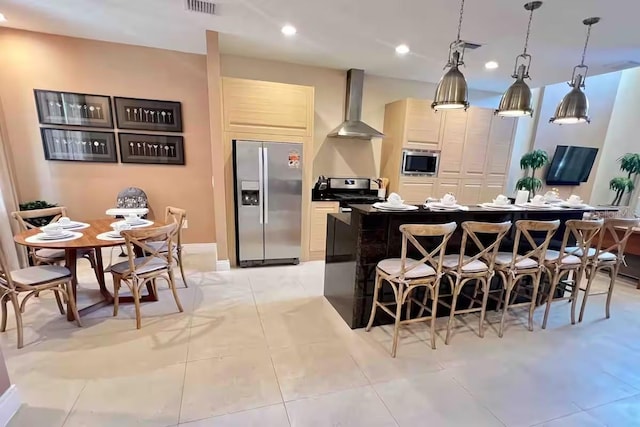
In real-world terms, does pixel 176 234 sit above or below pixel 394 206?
below

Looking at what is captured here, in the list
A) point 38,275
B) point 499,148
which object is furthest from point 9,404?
point 499,148

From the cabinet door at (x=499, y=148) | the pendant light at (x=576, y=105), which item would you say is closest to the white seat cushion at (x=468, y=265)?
the pendant light at (x=576, y=105)

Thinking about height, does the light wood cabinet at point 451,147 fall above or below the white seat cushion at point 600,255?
above

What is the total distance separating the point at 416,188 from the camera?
4590 millimetres

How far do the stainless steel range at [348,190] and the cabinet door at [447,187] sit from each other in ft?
3.42

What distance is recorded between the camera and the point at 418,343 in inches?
92.0

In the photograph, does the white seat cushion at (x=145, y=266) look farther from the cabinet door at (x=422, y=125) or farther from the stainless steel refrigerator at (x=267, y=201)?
the cabinet door at (x=422, y=125)

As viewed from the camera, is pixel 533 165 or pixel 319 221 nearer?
pixel 319 221

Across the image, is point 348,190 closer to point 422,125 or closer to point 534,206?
point 422,125

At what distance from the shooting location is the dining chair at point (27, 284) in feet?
6.71

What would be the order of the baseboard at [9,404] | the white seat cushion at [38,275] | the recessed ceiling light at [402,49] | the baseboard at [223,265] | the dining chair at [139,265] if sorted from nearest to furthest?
the baseboard at [9,404], the white seat cushion at [38,275], the dining chair at [139,265], the recessed ceiling light at [402,49], the baseboard at [223,265]

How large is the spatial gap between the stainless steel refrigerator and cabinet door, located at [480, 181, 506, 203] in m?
3.28

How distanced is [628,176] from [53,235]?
8404 millimetres

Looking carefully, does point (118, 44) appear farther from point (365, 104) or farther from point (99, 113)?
point (365, 104)
